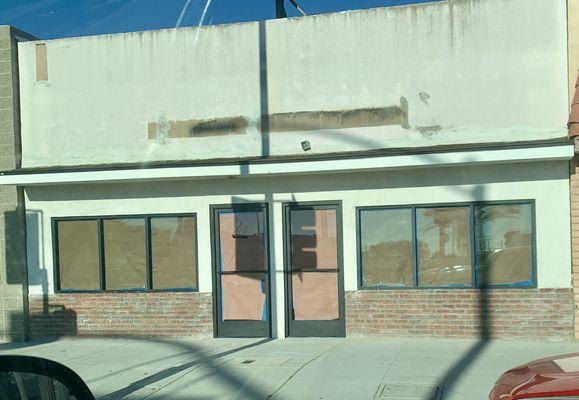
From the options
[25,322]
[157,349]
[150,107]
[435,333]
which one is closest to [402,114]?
[435,333]

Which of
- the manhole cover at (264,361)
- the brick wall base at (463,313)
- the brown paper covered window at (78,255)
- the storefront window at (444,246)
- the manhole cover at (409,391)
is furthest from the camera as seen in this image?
the brown paper covered window at (78,255)

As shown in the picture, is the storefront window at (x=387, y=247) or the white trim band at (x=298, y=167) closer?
the white trim band at (x=298, y=167)

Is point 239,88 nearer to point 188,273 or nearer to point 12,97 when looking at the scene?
point 188,273

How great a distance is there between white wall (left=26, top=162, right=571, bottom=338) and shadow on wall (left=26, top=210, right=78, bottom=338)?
0.7 inches

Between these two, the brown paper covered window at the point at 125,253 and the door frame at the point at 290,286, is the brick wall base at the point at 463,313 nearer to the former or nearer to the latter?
the door frame at the point at 290,286

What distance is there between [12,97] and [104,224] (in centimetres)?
285

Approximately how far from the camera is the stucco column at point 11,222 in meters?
12.9

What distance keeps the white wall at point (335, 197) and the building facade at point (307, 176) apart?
3 cm

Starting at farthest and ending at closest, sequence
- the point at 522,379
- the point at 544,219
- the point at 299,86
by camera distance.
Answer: the point at 299,86 < the point at 544,219 < the point at 522,379

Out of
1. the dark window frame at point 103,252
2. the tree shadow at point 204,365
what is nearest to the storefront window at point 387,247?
the tree shadow at point 204,365

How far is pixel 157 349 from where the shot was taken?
1143cm

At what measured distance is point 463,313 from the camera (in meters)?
11.2

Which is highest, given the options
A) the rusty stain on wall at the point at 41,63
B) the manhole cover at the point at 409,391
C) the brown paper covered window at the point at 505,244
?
the rusty stain on wall at the point at 41,63

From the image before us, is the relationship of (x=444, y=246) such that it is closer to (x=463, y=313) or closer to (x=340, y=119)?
(x=463, y=313)
